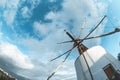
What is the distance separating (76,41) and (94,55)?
513cm

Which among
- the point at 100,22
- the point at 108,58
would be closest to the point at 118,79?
the point at 108,58

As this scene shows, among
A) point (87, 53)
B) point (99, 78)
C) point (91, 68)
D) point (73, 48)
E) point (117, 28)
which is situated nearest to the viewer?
point (117, 28)

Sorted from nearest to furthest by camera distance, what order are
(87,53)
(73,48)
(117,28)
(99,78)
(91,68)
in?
(117,28) < (99,78) < (91,68) < (87,53) < (73,48)

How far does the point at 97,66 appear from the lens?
26.4 metres

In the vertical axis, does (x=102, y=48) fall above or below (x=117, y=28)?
above

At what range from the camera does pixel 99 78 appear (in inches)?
992

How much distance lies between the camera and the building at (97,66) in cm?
2511

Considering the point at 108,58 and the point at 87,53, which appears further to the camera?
the point at 87,53

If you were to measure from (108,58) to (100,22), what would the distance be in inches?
218

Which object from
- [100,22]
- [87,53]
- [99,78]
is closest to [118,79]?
[99,78]

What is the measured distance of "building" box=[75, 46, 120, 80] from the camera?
82.4 ft

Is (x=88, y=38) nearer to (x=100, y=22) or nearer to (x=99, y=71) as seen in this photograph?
(x=100, y=22)

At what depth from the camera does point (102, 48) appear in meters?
29.6

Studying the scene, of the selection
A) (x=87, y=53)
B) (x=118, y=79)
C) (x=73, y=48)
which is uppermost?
(x=73, y=48)
